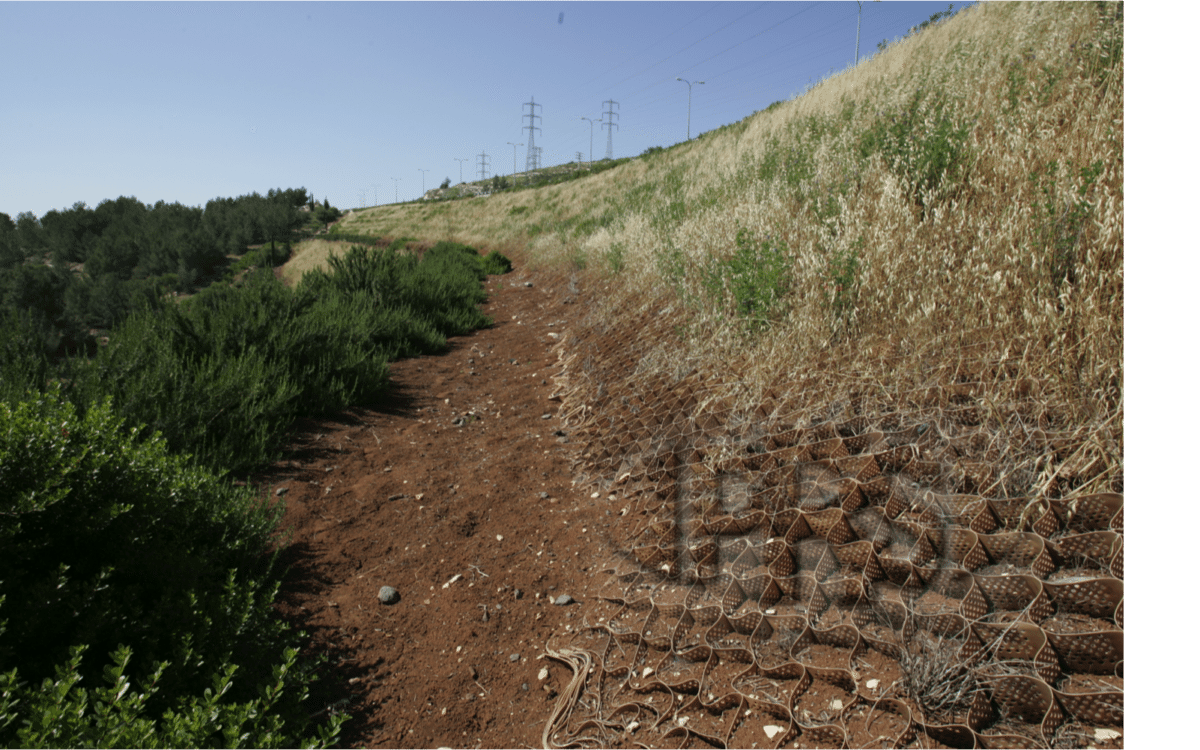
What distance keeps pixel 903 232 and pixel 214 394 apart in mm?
4896

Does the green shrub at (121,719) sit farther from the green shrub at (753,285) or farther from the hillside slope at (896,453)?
the green shrub at (753,285)

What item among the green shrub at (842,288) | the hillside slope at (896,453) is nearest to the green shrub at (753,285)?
the hillside slope at (896,453)

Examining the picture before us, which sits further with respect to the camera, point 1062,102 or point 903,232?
point 1062,102

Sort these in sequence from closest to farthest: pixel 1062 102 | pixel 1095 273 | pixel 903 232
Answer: pixel 1095 273 < pixel 903 232 < pixel 1062 102

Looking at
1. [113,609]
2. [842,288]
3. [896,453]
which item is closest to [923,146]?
[842,288]

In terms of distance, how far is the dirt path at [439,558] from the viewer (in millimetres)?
2234

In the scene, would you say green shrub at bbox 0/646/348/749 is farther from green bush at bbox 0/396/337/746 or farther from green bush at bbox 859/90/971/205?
green bush at bbox 859/90/971/205

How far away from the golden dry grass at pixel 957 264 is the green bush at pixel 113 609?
2540 millimetres

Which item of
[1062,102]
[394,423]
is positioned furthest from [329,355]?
[1062,102]

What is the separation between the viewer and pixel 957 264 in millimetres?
3381

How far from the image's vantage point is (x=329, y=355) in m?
5.59

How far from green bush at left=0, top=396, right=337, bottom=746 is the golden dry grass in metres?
2.54

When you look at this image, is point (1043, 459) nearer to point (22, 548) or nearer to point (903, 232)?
point (903, 232)

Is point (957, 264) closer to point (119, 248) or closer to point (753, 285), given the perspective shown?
point (753, 285)
